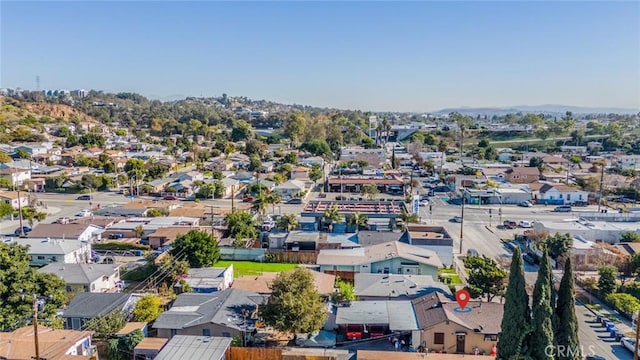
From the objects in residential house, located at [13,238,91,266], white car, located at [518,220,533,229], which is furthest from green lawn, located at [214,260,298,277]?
white car, located at [518,220,533,229]

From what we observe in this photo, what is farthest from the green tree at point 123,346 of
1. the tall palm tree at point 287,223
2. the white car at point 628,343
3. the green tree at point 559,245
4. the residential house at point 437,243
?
the green tree at point 559,245

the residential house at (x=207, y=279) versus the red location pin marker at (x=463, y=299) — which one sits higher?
the red location pin marker at (x=463, y=299)

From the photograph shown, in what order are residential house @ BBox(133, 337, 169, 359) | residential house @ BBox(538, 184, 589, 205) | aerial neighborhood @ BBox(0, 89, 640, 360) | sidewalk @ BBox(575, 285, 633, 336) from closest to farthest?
1. residential house @ BBox(133, 337, 169, 359)
2. aerial neighborhood @ BBox(0, 89, 640, 360)
3. sidewalk @ BBox(575, 285, 633, 336)
4. residential house @ BBox(538, 184, 589, 205)

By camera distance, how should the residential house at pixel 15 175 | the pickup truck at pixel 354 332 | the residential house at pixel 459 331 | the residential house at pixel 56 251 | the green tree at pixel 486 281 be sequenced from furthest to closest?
the residential house at pixel 15 175
the residential house at pixel 56 251
the green tree at pixel 486 281
the pickup truck at pixel 354 332
the residential house at pixel 459 331

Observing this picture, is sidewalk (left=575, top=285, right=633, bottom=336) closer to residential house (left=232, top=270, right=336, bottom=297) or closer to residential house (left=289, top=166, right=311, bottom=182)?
residential house (left=232, top=270, right=336, bottom=297)

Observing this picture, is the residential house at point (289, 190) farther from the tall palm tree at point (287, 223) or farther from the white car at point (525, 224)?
the white car at point (525, 224)

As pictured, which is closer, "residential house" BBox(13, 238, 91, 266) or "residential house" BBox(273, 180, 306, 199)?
"residential house" BBox(13, 238, 91, 266)

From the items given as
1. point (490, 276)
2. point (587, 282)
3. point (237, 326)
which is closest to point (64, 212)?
point (237, 326)
